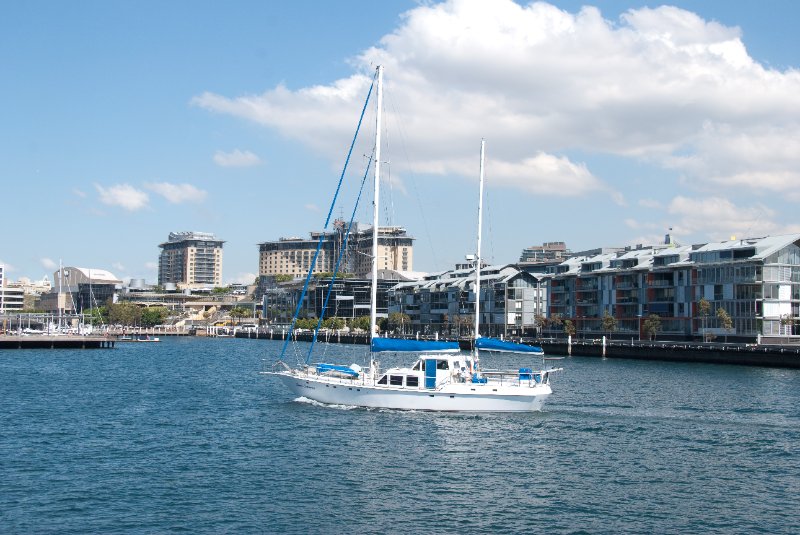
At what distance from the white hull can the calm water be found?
0.95 meters

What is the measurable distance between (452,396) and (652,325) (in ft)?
313

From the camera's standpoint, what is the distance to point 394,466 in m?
39.5

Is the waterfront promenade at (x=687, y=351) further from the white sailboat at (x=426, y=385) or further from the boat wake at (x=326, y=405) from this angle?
the white sailboat at (x=426, y=385)

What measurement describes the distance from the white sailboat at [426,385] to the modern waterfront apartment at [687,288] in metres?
81.6

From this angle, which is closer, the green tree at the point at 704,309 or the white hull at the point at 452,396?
the white hull at the point at 452,396

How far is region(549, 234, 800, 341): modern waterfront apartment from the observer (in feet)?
415

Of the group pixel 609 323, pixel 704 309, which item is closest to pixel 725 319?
pixel 704 309

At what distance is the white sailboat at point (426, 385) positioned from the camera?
53656mm

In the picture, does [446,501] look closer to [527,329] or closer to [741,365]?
[741,365]

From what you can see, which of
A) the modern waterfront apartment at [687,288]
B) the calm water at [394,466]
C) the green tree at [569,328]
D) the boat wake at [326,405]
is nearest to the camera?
the calm water at [394,466]

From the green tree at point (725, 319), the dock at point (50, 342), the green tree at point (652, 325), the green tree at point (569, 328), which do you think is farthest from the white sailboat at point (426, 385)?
the dock at point (50, 342)

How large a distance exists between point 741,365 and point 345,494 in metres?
86.7

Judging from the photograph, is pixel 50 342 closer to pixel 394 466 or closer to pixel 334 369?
pixel 334 369

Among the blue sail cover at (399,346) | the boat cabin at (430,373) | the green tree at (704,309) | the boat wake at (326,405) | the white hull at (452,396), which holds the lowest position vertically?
the boat wake at (326,405)
